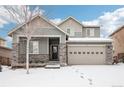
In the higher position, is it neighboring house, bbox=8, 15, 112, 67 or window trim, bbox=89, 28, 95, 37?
window trim, bbox=89, 28, 95, 37

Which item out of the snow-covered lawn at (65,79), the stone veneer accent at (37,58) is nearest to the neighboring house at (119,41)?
the stone veneer accent at (37,58)

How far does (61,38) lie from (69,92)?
11234mm

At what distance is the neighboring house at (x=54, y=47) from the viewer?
1931 centimetres

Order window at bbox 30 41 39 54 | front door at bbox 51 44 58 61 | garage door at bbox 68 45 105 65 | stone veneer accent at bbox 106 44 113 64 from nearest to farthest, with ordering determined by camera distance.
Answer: window at bbox 30 41 39 54 < stone veneer accent at bbox 106 44 113 64 < garage door at bbox 68 45 105 65 < front door at bbox 51 44 58 61

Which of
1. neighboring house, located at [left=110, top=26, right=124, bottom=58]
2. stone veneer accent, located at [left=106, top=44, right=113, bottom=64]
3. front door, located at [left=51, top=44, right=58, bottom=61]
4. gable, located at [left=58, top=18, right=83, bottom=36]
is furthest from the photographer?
neighboring house, located at [left=110, top=26, right=124, bottom=58]

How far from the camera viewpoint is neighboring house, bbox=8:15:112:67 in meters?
19.3

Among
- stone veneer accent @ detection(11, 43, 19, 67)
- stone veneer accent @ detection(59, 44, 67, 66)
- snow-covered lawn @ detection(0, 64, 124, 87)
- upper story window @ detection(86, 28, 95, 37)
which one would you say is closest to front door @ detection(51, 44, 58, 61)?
stone veneer accent @ detection(59, 44, 67, 66)

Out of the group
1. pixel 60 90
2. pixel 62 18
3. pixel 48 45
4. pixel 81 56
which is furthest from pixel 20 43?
pixel 60 90

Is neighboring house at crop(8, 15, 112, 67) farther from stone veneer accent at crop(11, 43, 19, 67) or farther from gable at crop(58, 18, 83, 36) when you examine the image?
gable at crop(58, 18, 83, 36)

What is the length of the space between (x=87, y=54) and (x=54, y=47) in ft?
10.7

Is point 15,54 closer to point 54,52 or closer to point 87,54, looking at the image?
point 54,52

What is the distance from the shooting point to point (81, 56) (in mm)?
21062

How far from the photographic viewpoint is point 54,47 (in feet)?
72.7

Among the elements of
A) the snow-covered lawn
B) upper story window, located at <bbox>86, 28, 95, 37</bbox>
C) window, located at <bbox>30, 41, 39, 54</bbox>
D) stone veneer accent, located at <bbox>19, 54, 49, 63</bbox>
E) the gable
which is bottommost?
the snow-covered lawn
